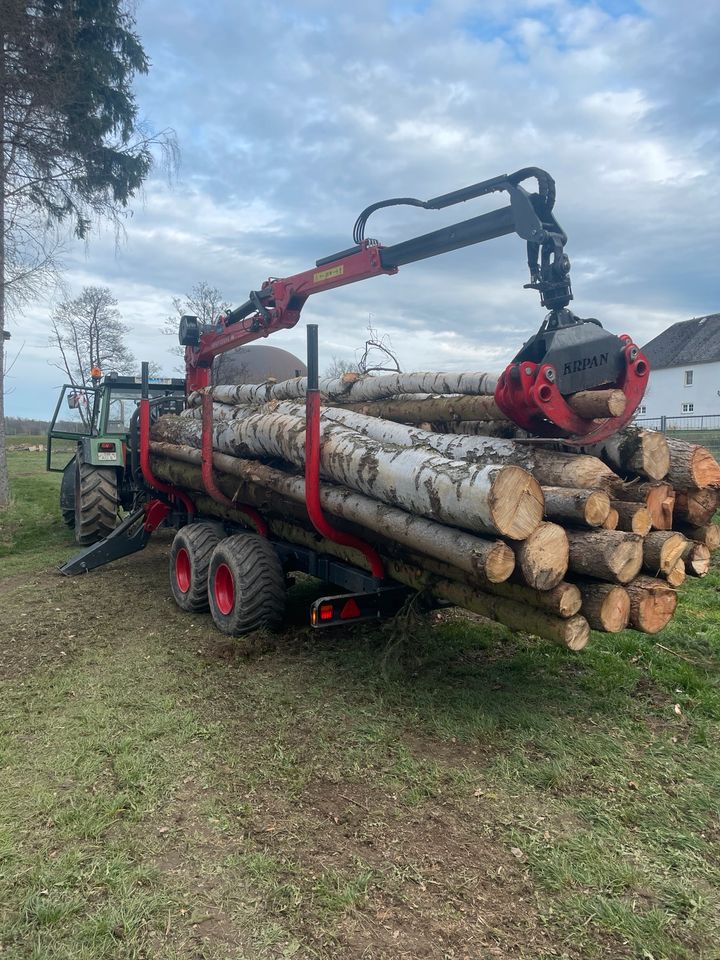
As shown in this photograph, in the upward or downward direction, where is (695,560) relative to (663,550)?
downward

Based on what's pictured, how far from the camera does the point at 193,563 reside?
6492mm

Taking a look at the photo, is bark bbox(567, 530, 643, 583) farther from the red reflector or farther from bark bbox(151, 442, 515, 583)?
the red reflector

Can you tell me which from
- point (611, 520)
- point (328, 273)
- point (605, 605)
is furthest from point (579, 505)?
point (328, 273)

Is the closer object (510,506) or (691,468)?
(510,506)

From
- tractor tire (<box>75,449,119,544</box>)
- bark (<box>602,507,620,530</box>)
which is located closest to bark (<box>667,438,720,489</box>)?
bark (<box>602,507,620,530</box>)

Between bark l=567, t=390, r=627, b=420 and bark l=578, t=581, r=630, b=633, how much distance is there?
944mm

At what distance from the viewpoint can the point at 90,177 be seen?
14055 mm

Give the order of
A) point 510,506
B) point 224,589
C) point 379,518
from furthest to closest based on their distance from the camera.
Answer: point 224,589 < point 379,518 < point 510,506

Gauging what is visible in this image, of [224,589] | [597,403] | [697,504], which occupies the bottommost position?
[224,589]

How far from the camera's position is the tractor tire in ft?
30.8

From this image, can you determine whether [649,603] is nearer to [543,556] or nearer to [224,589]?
[543,556]

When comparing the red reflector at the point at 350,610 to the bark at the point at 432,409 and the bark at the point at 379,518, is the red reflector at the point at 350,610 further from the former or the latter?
the bark at the point at 432,409

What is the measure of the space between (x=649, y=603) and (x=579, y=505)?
711 mm

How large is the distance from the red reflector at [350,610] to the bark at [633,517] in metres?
1.81
